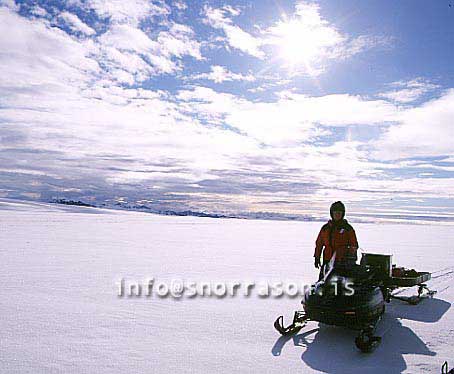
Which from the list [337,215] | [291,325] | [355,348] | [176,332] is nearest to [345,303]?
[355,348]

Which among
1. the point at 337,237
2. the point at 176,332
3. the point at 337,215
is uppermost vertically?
the point at 337,215

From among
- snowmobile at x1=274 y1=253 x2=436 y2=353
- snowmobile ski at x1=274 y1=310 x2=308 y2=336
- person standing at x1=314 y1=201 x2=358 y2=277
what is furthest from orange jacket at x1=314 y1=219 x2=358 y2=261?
snowmobile ski at x1=274 y1=310 x2=308 y2=336

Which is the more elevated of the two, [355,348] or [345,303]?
[345,303]

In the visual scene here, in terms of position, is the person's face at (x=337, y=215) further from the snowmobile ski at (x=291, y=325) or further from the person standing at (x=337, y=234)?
the snowmobile ski at (x=291, y=325)

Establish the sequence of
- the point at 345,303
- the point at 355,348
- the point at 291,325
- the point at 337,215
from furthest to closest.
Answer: the point at 337,215 → the point at 291,325 → the point at 345,303 → the point at 355,348

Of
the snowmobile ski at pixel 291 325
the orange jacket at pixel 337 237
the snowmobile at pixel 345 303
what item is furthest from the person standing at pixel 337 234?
the snowmobile ski at pixel 291 325

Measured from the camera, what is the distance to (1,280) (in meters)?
7.55

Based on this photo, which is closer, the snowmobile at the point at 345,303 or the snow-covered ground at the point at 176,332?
the snow-covered ground at the point at 176,332

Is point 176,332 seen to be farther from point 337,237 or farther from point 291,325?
point 337,237

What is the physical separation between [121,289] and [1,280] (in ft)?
7.22

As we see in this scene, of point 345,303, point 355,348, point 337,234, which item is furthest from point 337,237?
point 355,348

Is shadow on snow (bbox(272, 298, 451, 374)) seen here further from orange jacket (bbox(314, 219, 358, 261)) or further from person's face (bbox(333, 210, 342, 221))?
person's face (bbox(333, 210, 342, 221))

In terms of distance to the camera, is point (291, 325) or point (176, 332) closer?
point (176, 332)

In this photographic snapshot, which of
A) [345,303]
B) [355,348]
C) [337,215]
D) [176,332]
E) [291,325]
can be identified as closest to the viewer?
[355,348]
